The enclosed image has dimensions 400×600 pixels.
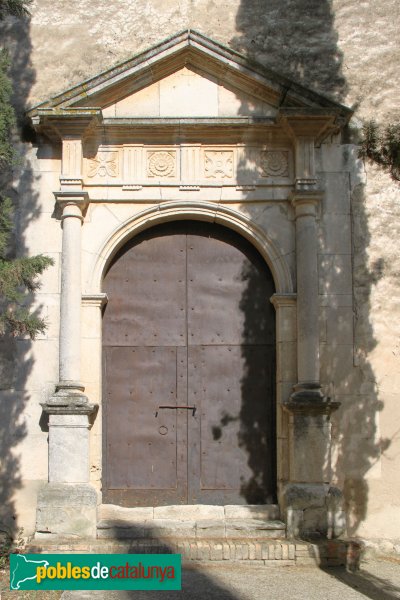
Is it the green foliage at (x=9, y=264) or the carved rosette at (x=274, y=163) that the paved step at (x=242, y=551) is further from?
the carved rosette at (x=274, y=163)

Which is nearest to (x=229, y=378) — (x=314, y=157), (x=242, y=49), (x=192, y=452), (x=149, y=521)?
(x=192, y=452)

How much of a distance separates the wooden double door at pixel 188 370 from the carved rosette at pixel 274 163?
74 cm

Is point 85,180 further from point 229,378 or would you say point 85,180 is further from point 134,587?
point 134,587

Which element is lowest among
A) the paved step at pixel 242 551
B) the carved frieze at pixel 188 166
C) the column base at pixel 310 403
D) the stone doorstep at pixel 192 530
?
the paved step at pixel 242 551

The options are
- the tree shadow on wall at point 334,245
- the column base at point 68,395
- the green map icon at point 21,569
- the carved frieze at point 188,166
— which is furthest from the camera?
the carved frieze at point 188,166

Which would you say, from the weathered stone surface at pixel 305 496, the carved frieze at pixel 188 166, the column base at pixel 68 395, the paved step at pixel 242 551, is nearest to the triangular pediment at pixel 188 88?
the carved frieze at pixel 188 166

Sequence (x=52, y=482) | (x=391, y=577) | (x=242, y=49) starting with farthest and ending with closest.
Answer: (x=242, y=49)
(x=52, y=482)
(x=391, y=577)

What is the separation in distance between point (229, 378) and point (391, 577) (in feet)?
7.95

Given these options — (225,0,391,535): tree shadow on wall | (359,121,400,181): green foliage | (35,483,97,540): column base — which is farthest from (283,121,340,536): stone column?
(35,483,97,540): column base

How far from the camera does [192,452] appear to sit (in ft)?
26.8

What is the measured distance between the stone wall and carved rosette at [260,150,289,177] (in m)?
0.41

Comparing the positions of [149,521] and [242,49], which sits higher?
[242,49]

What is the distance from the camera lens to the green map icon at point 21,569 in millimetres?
6359

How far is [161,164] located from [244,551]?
383 cm
